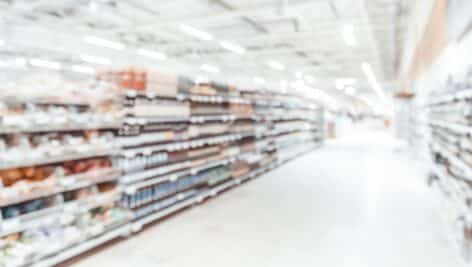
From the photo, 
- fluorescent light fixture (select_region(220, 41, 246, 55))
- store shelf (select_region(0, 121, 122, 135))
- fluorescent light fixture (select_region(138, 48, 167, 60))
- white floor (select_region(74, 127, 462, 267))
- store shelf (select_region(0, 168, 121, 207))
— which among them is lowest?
white floor (select_region(74, 127, 462, 267))

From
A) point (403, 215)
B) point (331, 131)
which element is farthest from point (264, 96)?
point (331, 131)

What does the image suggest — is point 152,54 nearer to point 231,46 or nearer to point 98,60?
point 98,60

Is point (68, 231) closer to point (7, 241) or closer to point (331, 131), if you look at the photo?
point (7, 241)

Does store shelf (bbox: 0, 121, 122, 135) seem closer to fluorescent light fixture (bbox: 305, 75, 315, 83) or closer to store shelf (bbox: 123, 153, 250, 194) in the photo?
store shelf (bbox: 123, 153, 250, 194)

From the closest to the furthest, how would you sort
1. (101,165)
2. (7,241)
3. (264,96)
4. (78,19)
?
(7,241) → (101,165) → (264,96) → (78,19)

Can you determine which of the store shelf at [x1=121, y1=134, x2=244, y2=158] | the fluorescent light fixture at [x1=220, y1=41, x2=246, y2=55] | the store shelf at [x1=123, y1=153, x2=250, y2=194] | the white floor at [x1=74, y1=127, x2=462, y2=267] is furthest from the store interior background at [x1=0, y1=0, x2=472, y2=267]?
the store shelf at [x1=121, y1=134, x2=244, y2=158]

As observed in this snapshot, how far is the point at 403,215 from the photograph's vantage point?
4.92m

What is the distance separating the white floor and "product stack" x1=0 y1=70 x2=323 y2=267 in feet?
1.01


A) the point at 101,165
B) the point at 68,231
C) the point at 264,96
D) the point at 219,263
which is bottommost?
the point at 219,263

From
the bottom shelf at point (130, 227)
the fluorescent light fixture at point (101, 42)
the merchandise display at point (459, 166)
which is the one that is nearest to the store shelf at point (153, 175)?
the bottom shelf at point (130, 227)

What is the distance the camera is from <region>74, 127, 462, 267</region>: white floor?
340 centimetres

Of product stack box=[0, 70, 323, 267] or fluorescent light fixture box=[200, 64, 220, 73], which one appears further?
fluorescent light fixture box=[200, 64, 220, 73]

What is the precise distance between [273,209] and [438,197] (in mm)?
2877

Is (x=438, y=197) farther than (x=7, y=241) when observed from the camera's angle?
Yes
